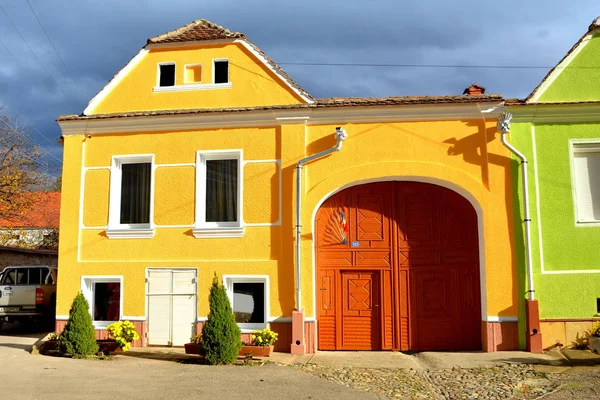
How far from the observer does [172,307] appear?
501 inches

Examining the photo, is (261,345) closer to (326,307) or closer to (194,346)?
(194,346)

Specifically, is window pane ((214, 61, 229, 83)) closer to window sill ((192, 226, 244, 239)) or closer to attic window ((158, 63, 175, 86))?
attic window ((158, 63, 175, 86))

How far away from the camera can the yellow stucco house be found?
12.3 meters

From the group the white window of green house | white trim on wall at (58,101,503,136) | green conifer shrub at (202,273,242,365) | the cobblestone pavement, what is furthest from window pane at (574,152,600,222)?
green conifer shrub at (202,273,242,365)

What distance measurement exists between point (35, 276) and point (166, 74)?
7.67 m

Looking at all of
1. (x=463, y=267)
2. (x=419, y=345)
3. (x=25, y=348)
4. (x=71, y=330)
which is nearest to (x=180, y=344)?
(x=71, y=330)

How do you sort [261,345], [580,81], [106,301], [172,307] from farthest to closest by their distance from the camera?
1. [106,301]
2. [172,307]
3. [580,81]
4. [261,345]

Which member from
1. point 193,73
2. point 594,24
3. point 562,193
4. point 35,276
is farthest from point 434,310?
point 35,276

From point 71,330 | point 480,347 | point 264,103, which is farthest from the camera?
point 264,103

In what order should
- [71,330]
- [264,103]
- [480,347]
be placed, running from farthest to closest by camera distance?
1. [264,103]
2. [480,347]
3. [71,330]

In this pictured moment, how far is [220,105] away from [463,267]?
263 inches

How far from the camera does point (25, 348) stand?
41.7 ft

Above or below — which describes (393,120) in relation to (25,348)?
above

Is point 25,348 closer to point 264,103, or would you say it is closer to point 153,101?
point 153,101
